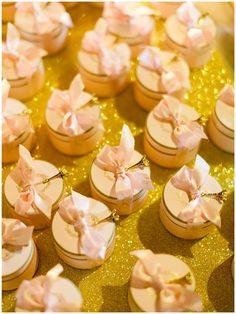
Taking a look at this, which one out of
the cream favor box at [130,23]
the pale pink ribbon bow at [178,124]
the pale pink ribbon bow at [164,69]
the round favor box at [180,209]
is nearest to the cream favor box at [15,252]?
the round favor box at [180,209]

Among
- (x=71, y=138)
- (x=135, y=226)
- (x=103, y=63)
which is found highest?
(x=103, y=63)

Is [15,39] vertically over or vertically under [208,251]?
over

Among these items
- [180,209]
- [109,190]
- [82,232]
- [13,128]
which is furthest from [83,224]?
[13,128]

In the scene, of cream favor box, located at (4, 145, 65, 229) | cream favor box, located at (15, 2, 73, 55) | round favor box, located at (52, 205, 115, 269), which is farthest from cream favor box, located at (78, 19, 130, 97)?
round favor box, located at (52, 205, 115, 269)

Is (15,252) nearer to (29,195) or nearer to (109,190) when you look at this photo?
(29,195)

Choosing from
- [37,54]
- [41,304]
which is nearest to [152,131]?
[37,54]

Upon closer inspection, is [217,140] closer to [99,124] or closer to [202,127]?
[202,127]

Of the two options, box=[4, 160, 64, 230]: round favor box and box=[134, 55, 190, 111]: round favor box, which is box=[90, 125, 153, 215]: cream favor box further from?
box=[134, 55, 190, 111]: round favor box

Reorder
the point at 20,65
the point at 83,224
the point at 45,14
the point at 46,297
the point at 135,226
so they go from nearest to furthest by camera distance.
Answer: the point at 46,297, the point at 83,224, the point at 135,226, the point at 20,65, the point at 45,14
